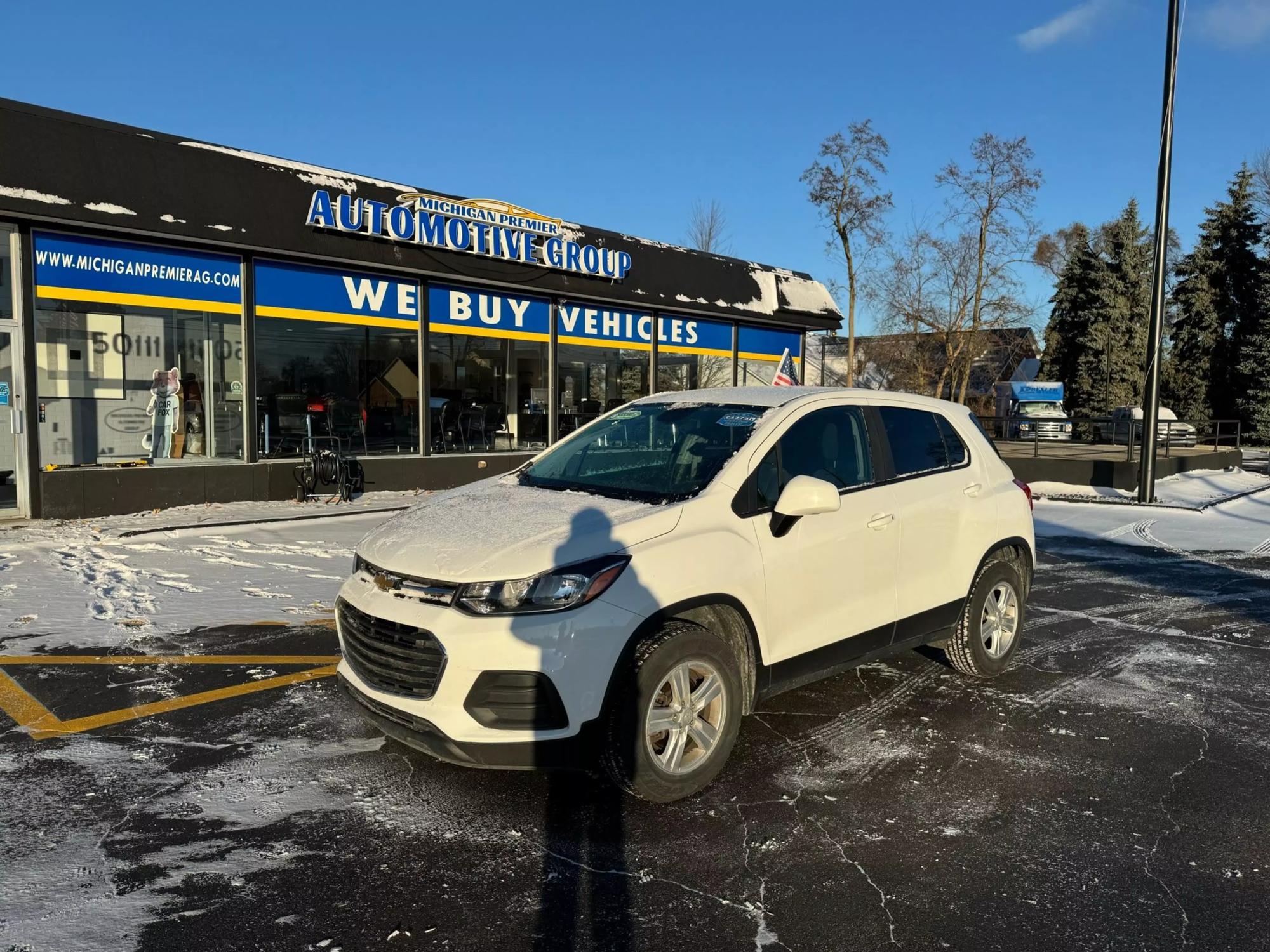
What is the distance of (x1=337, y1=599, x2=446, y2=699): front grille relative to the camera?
3779mm

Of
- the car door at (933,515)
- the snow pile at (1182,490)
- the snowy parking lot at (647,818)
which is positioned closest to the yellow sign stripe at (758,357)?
the snow pile at (1182,490)

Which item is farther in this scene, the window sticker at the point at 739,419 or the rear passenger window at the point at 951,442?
the rear passenger window at the point at 951,442

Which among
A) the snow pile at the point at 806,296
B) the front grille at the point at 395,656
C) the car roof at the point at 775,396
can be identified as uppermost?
the snow pile at the point at 806,296

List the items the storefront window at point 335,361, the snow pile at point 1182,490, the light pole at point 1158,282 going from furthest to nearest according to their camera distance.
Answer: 1. the snow pile at point 1182,490
2. the light pole at point 1158,282
3. the storefront window at point 335,361

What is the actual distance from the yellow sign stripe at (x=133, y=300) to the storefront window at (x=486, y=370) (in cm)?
341

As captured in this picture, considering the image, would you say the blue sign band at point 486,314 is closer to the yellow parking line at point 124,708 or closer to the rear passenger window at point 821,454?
the yellow parking line at point 124,708

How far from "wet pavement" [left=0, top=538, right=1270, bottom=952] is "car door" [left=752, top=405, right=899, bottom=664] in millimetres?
614

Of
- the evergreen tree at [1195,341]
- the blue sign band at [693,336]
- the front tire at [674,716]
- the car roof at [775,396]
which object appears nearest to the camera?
the front tire at [674,716]

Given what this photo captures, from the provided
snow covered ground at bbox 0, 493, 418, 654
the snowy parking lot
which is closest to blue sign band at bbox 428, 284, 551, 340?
snow covered ground at bbox 0, 493, 418, 654

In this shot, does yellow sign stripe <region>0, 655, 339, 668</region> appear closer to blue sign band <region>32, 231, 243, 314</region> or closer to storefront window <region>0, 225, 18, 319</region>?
storefront window <region>0, 225, 18, 319</region>

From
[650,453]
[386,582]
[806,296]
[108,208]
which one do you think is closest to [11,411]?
[108,208]

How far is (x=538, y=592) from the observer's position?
12.3 ft

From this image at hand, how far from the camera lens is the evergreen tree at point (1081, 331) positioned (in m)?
47.1

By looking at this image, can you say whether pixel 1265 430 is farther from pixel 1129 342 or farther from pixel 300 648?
pixel 300 648
